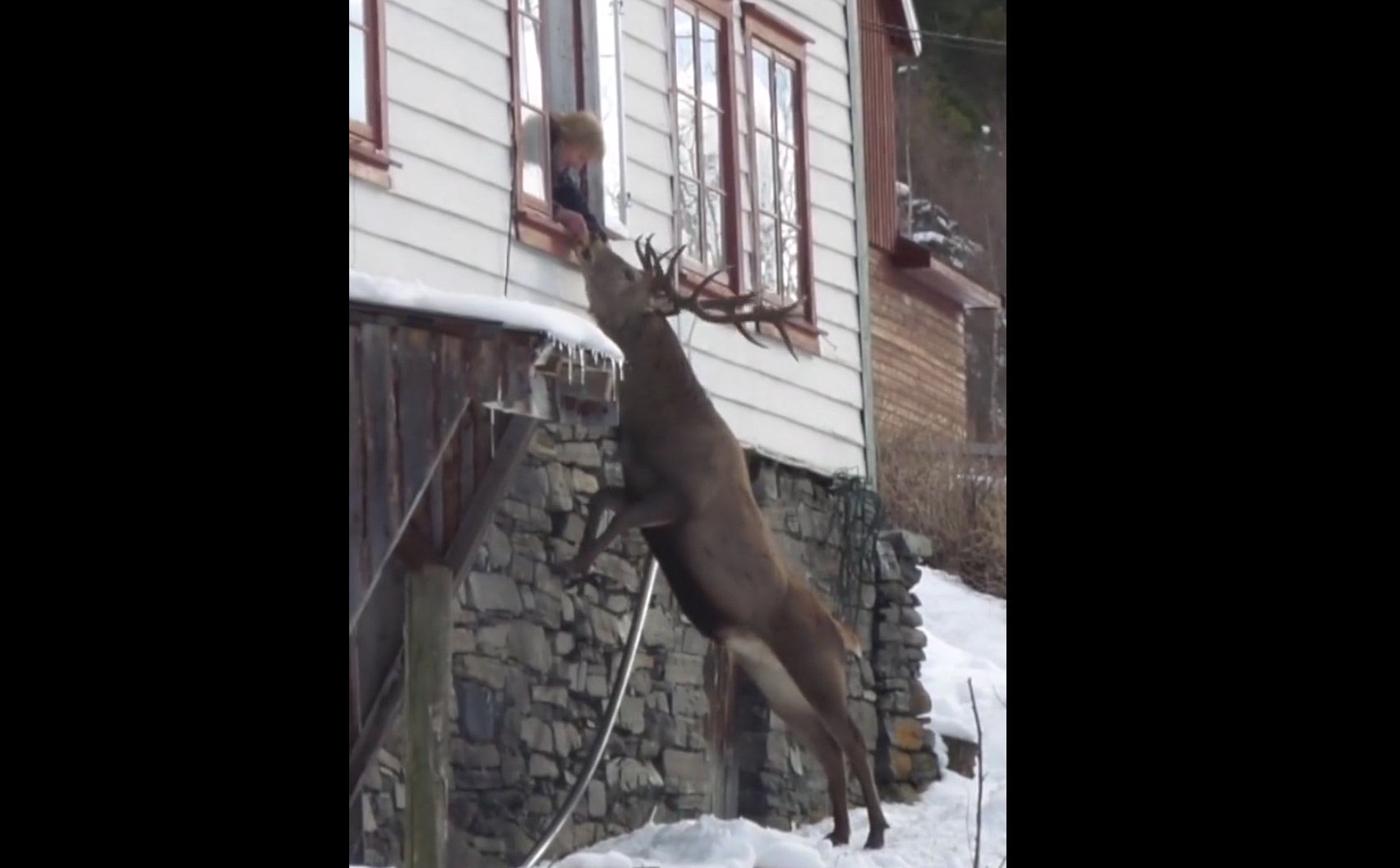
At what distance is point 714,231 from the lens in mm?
4227

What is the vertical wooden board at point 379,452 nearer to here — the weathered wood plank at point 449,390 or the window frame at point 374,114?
the weathered wood plank at point 449,390

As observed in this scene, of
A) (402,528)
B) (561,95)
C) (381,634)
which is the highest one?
(561,95)

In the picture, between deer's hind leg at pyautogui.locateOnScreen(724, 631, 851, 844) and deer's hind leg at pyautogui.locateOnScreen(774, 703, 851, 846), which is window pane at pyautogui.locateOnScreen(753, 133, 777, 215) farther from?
deer's hind leg at pyautogui.locateOnScreen(774, 703, 851, 846)

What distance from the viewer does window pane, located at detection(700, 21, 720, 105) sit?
432cm

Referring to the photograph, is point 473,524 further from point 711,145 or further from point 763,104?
point 763,104

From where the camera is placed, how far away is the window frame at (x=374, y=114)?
3949mm

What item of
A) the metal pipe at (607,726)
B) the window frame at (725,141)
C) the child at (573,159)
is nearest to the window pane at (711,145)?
the window frame at (725,141)

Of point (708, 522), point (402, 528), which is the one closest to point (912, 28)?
point (708, 522)

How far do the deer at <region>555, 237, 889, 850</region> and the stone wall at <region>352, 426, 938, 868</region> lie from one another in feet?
0.09

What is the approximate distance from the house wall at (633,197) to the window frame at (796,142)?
1 cm

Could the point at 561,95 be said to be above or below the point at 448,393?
above

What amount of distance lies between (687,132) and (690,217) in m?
0.18
